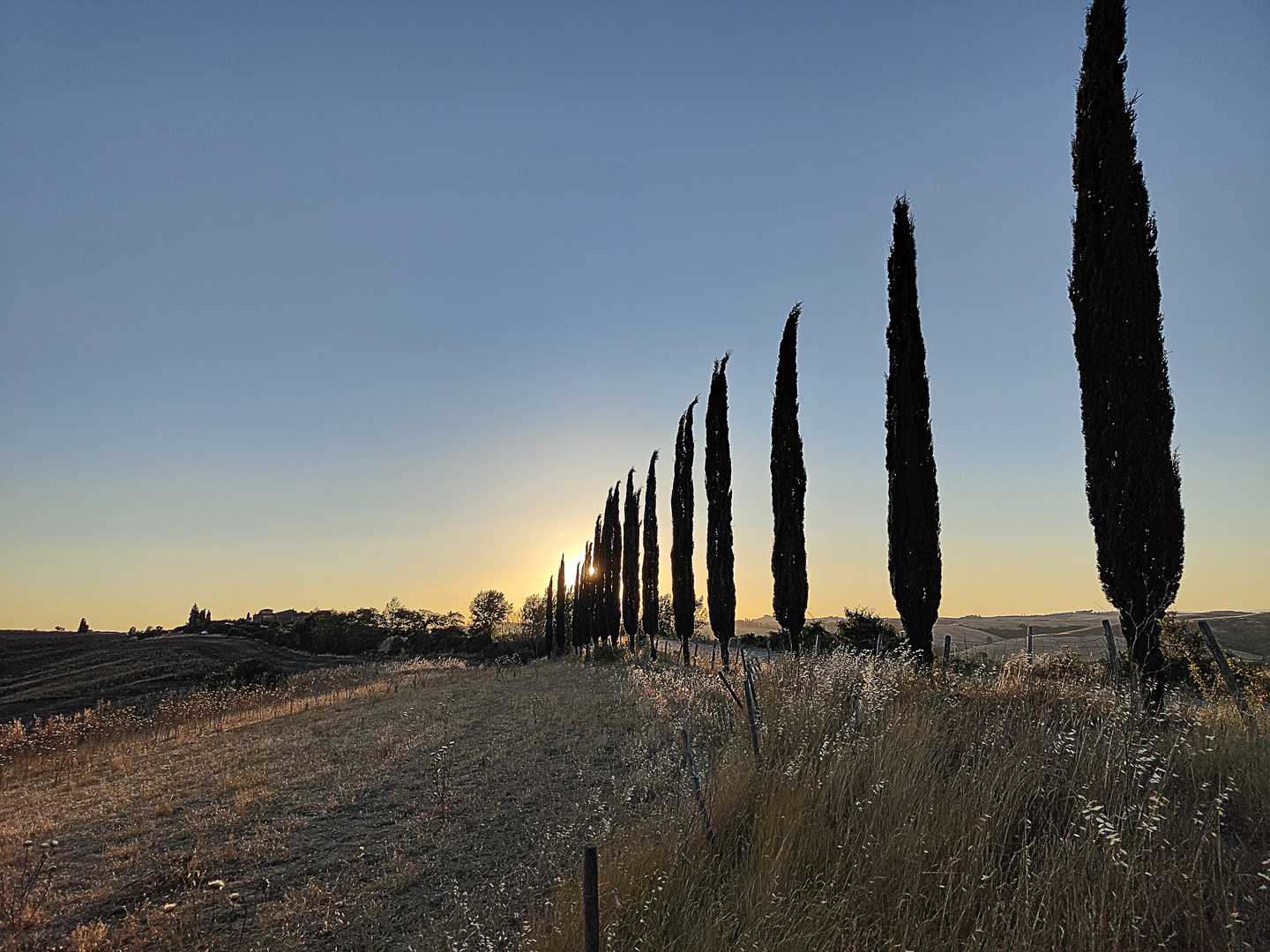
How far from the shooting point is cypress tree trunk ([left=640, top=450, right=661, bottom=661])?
28.8 m

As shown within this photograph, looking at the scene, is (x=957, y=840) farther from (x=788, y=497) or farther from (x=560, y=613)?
(x=560, y=613)

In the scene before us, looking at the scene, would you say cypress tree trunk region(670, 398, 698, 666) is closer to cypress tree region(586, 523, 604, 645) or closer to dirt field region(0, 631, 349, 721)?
cypress tree region(586, 523, 604, 645)

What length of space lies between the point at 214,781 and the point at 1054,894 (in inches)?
433

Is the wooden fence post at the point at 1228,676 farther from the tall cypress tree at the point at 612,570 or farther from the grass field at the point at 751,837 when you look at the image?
the tall cypress tree at the point at 612,570

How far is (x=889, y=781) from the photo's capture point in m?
4.85

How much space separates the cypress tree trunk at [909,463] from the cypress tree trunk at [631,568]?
64.6 ft

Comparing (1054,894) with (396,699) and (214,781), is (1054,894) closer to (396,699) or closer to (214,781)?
(214,781)

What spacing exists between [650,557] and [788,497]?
1400 cm

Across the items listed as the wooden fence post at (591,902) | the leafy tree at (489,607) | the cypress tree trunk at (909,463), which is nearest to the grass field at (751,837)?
the wooden fence post at (591,902)

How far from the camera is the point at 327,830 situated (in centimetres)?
731

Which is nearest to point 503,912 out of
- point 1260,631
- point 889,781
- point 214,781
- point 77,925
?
point 889,781

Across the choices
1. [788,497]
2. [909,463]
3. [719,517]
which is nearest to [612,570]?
[719,517]

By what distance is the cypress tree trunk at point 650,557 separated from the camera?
94.5ft

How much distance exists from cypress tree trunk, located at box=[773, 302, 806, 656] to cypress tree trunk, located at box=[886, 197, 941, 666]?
165 inches
